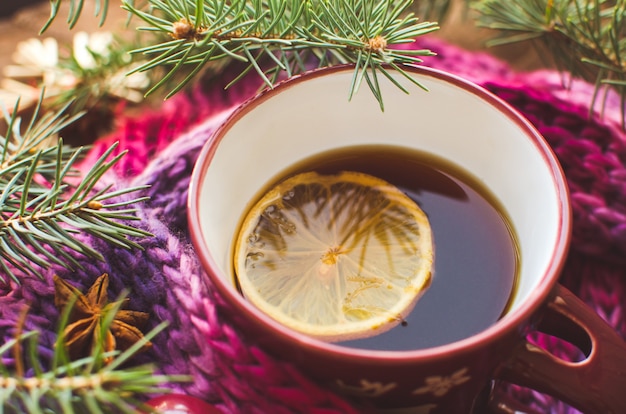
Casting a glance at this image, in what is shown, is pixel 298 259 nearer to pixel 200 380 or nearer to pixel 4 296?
pixel 200 380

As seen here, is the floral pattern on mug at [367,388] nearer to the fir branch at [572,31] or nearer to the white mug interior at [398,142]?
the white mug interior at [398,142]

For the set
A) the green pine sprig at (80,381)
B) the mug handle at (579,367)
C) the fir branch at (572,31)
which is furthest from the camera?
the fir branch at (572,31)

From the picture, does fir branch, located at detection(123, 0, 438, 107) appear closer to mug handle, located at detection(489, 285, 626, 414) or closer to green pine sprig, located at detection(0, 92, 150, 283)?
green pine sprig, located at detection(0, 92, 150, 283)

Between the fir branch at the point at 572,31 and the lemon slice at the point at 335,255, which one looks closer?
the lemon slice at the point at 335,255

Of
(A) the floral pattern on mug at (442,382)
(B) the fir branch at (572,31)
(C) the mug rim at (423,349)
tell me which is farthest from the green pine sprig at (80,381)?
(B) the fir branch at (572,31)

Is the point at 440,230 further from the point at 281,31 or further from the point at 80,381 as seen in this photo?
the point at 80,381

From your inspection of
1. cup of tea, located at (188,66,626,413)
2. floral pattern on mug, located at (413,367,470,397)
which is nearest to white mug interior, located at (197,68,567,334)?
cup of tea, located at (188,66,626,413)
